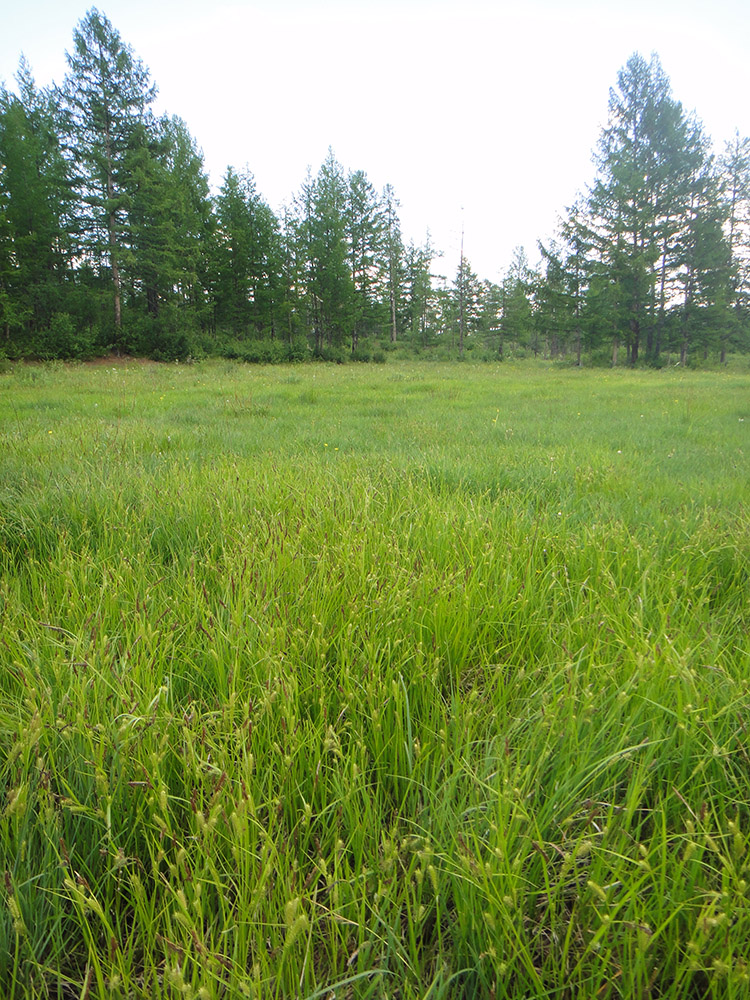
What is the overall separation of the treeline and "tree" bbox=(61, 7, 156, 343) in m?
0.09

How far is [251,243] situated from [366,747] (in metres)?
43.0

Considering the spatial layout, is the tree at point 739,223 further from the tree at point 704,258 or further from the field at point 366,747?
the field at point 366,747

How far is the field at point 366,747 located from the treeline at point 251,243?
28.8m

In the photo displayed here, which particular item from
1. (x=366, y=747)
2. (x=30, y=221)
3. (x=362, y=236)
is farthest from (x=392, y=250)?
(x=366, y=747)

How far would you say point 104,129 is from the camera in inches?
1087

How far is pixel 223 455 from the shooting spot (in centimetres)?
495

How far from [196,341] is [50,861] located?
3345 centimetres

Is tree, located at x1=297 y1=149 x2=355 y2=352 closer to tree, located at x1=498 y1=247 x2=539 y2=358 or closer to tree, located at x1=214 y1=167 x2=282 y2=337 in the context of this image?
tree, located at x1=214 y1=167 x2=282 y2=337

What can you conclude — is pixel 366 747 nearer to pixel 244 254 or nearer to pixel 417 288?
pixel 244 254

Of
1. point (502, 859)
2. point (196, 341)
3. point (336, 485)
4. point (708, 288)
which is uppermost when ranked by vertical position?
point (708, 288)

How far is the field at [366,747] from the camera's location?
0.87 metres

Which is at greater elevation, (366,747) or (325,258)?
(325,258)

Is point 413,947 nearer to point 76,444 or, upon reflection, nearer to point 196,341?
point 76,444

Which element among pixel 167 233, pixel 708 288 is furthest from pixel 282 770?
pixel 708 288
